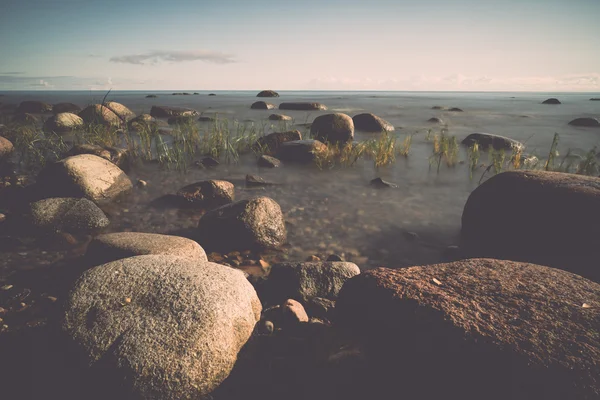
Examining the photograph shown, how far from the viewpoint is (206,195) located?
523 centimetres

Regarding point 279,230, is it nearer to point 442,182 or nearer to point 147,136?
point 442,182

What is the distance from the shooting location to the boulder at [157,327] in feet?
5.95

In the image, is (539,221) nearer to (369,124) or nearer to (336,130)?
(336,130)

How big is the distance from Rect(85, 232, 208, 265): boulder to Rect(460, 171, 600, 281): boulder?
3.26 metres

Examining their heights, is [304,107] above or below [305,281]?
above

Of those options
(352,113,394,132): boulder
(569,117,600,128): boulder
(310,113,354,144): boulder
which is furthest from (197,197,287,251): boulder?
(569,117,600,128): boulder

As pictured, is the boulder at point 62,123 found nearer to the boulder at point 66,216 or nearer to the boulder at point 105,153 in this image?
the boulder at point 105,153

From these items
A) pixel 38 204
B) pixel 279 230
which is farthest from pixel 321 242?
pixel 38 204

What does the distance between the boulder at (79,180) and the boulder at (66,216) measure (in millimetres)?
735

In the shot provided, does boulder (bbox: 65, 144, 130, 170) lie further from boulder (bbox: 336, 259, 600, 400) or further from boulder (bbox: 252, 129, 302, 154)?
boulder (bbox: 336, 259, 600, 400)

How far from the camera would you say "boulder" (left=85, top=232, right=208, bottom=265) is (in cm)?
301

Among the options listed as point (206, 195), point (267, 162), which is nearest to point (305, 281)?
point (206, 195)

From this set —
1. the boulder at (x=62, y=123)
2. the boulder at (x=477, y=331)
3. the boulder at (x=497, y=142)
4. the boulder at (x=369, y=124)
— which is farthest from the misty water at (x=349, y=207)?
the boulder at (x=62, y=123)

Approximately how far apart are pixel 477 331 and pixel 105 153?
25.8 ft
